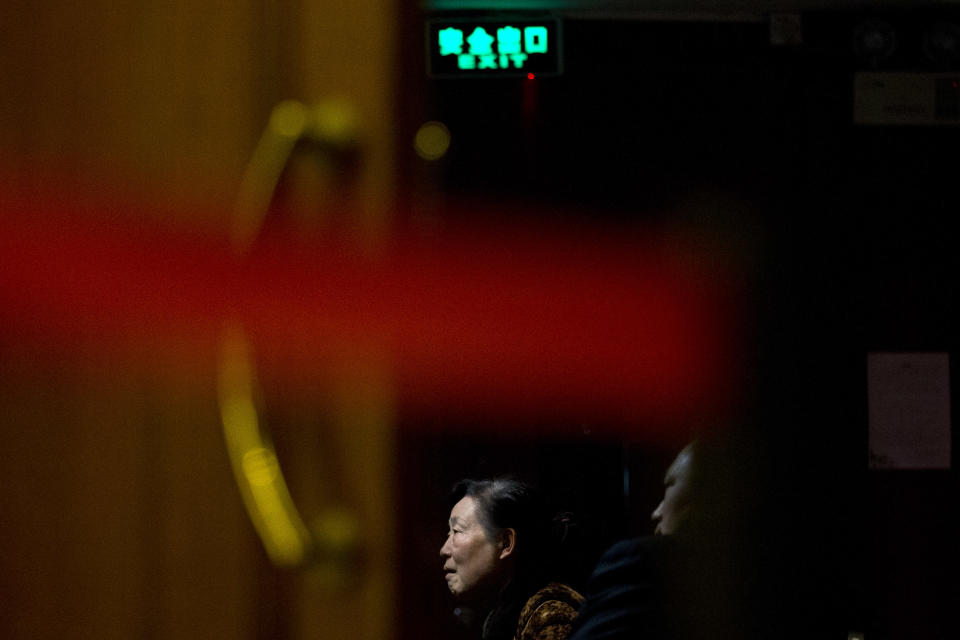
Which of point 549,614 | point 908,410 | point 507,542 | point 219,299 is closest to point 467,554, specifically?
point 507,542

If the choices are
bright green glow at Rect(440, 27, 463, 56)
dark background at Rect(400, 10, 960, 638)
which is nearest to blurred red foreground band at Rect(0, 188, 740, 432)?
bright green glow at Rect(440, 27, 463, 56)

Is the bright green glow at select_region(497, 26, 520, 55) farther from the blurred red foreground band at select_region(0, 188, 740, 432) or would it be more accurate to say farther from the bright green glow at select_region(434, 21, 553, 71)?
the blurred red foreground band at select_region(0, 188, 740, 432)

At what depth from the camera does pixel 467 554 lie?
1.29 metres

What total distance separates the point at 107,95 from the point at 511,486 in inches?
32.8

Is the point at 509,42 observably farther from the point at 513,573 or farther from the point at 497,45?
the point at 513,573

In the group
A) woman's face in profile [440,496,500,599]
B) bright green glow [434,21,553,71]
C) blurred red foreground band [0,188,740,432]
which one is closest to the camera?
blurred red foreground band [0,188,740,432]

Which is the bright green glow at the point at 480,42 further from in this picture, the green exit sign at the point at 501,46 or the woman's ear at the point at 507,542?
the woman's ear at the point at 507,542

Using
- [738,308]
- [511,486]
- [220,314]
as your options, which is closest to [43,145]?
[220,314]

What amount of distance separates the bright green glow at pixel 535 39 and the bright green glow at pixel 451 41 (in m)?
0.10

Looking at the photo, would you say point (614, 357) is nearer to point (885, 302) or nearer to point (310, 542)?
point (885, 302)

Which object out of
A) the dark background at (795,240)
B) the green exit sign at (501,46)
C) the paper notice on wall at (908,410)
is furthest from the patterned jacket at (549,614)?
the green exit sign at (501,46)

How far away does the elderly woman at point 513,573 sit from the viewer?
1302mm

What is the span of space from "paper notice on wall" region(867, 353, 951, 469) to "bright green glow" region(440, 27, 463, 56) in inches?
35.0

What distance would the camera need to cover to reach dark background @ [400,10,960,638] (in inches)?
60.3
